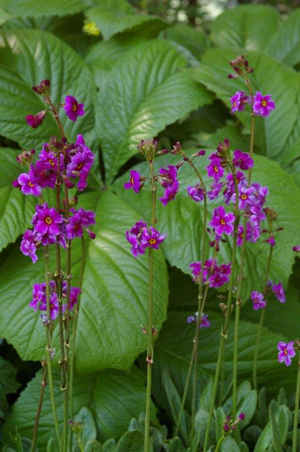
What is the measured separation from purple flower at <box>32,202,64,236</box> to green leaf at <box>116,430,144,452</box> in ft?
1.98

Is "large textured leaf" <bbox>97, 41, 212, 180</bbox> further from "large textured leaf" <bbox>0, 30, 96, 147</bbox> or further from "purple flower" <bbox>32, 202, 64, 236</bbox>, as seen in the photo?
"purple flower" <bbox>32, 202, 64, 236</bbox>

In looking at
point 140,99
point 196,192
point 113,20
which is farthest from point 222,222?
point 113,20

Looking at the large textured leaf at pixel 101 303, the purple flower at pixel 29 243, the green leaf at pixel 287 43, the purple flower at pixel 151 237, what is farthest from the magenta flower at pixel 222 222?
the green leaf at pixel 287 43

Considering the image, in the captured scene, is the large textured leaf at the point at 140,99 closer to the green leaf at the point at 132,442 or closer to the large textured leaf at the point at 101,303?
the large textured leaf at the point at 101,303

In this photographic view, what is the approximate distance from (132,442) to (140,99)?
1261 millimetres

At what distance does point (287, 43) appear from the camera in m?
2.95

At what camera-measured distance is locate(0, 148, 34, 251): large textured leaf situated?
5.78 feet

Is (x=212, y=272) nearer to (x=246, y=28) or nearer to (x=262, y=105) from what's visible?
(x=262, y=105)

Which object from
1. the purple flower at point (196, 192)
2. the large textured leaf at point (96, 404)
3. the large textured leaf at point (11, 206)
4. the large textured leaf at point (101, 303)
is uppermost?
the purple flower at point (196, 192)

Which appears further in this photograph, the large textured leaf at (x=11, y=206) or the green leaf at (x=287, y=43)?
the green leaf at (x=287, y=43)

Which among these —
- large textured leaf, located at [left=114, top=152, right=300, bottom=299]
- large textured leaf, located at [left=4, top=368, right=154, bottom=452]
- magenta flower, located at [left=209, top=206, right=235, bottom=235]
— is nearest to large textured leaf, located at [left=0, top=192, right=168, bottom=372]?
large textured leaf, located at [left=114, top=152, right=300, bottom=299]

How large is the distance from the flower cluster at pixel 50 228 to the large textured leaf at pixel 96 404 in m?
0.74

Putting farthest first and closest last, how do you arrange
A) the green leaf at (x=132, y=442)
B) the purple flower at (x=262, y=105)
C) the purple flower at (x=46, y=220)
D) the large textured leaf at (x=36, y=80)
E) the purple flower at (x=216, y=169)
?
1. the large textured leaf at (x=36, y=80)
2. the green leaf at (x=132, y=442)
3. the purple flower at (x=262, y=105)
4. the purple flower at (x=216, y=169)
5. the purple flower at (x=46, y=220)

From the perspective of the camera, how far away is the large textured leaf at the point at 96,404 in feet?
5.78
